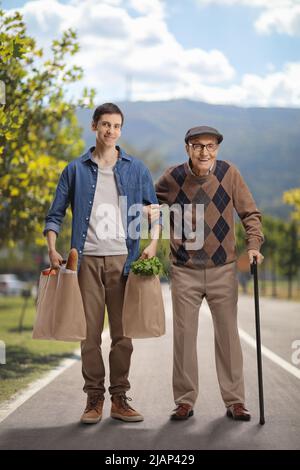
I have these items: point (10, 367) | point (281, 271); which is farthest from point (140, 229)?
point (281, 271)

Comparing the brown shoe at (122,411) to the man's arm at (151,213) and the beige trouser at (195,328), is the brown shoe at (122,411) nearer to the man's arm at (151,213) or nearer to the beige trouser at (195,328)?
the beige trouser at (195,328)

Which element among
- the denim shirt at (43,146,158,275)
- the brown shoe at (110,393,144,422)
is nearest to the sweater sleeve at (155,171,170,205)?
the denim shirt at (43,146,158,275)

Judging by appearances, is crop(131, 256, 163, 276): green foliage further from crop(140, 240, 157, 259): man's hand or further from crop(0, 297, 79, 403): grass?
crop(0, 297, 79, 403): grass

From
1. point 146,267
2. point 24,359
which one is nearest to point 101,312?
point 146,267

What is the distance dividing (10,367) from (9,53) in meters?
4.42

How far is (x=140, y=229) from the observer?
6555 mm

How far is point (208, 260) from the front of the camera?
6820mm

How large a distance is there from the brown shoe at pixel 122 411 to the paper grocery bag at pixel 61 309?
0.74m

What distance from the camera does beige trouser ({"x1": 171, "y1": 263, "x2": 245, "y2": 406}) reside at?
6.82 meters

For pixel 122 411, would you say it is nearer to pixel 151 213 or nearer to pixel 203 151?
pixel 151 213

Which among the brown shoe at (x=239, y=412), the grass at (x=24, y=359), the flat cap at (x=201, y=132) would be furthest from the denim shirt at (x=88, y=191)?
the grass at (x=24, y=359)

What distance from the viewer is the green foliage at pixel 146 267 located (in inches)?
250

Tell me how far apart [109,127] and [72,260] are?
1.02 metres
